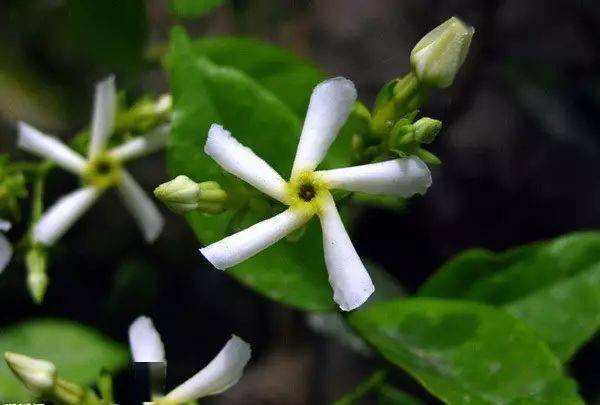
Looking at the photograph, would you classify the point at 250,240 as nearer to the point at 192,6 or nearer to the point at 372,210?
the point at 192,6

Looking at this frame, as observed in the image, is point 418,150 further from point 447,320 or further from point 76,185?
point 76,185

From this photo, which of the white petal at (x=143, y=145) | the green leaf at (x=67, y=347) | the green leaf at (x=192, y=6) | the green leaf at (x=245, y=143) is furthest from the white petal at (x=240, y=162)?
the green leaf at (x=67, y=347)

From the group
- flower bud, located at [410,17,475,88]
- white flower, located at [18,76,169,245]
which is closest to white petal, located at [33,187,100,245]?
white flower, located at [18,76,169,245]

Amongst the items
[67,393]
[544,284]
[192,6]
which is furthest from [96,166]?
[544,284]

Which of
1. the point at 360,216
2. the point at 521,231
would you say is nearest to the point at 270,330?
the point at 360,216

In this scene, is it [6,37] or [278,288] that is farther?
[6,37]
